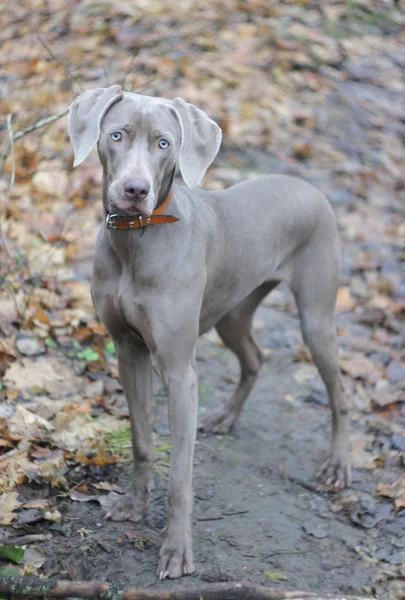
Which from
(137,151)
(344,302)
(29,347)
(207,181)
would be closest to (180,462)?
(137,151)

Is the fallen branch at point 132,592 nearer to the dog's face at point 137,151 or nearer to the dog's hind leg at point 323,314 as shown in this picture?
the dog's hind leg at point 323,314

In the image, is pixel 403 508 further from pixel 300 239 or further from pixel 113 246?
pixel 113 246

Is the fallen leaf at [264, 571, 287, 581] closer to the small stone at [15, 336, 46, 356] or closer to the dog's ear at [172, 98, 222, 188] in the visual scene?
the dog's ear at [172, 98, 222, 188]

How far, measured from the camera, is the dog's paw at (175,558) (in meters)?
3.37

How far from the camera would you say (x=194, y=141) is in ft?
11.2

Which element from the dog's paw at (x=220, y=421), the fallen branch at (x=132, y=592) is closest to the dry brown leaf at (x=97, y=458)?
the dog's paw at (x=220, y=421)

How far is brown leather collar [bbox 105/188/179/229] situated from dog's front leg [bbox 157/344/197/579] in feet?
1.91

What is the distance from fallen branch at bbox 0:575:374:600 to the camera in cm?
289

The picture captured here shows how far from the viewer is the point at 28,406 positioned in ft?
13.9

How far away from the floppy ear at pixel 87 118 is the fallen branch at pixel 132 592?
1.66 metres

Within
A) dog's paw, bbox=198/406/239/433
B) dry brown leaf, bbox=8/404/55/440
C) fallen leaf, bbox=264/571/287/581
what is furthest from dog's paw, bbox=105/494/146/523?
dog's paw, bbox=198/406/239/433

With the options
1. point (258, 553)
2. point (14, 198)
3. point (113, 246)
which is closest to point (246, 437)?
point (258, 553)

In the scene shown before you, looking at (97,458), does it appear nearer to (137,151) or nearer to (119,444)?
(119,444)

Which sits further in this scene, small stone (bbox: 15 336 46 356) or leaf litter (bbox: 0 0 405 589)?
small stone (bbox: 15 336 46 356)
